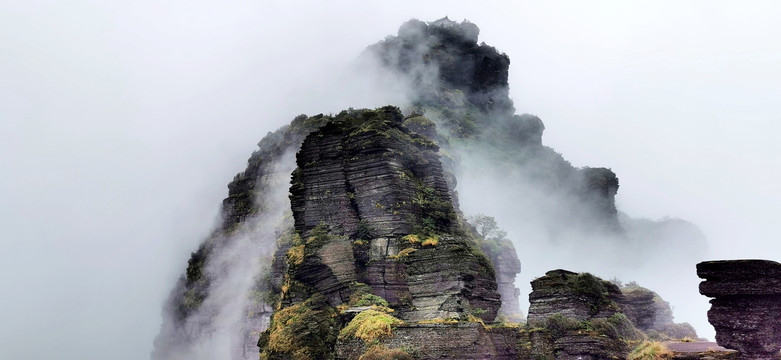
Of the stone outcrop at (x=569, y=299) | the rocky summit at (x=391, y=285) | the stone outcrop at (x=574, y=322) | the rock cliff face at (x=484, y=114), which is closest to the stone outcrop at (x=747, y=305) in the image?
the rocky summit at (x=391, y=285)

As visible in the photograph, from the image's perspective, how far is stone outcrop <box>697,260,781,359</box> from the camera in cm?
1728

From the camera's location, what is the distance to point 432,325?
25812 millimetres

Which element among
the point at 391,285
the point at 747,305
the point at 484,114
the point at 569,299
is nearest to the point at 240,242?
the point at 391,285

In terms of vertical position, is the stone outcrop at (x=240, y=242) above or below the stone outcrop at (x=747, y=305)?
above

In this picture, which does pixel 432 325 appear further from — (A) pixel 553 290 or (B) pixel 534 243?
(B) pixel 534 243

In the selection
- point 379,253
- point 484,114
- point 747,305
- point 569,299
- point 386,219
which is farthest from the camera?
point 484,114

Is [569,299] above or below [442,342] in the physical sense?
above

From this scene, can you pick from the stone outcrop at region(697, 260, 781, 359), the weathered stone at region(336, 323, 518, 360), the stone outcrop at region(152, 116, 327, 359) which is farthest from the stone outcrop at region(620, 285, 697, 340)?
the stone outcrop at region(152, 116, 327, 359)

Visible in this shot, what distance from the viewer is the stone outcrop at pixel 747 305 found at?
680 inches

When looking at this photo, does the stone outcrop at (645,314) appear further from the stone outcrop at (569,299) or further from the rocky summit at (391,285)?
the stone outcrop at (569,299)

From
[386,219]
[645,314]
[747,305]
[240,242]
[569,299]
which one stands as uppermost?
[240,242]

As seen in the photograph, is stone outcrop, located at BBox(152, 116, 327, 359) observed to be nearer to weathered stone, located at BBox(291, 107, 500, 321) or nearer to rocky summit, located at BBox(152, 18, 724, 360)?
rocky summit, located at BBox(152, 18, 724, 360)

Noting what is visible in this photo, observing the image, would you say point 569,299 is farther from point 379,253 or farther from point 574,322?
point 379,253

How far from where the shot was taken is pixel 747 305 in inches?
696
